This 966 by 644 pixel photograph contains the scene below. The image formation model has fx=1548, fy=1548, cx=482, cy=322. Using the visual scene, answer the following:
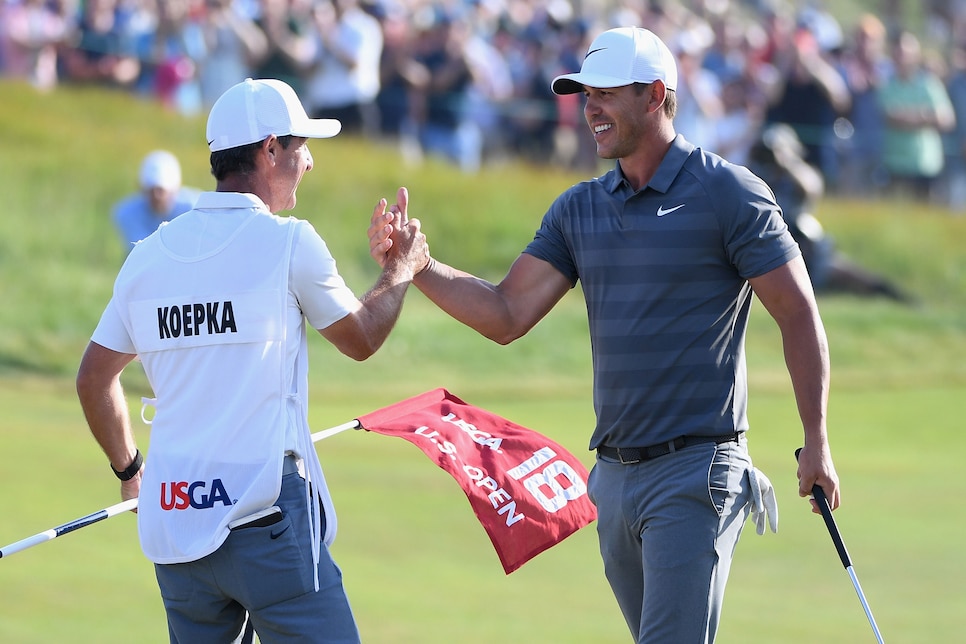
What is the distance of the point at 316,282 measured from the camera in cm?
415

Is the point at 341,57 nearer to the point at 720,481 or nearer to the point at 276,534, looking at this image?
the point at 720,481

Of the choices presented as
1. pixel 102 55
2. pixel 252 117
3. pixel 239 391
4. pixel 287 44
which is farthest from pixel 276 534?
pixel 102 55

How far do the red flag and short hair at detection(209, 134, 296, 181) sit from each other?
1.25 meters

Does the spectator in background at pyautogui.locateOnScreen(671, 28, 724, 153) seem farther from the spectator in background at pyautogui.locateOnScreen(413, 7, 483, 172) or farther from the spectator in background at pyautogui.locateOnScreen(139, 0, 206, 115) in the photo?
the spectator in background at pyautogui.locateOnScreen(139, 0, 206, 115)

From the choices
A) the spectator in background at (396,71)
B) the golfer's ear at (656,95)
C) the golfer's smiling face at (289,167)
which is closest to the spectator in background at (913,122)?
the spectator in background at (396,71)

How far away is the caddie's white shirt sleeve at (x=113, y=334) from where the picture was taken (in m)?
4.30

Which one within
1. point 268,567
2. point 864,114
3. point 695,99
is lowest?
point 268,567

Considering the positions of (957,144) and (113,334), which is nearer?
(113,334)

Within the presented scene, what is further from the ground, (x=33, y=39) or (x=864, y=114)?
(x=33, y=39)

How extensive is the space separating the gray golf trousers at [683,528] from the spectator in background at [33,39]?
46.7 ft

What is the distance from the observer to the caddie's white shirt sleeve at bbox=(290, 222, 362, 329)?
4137mm

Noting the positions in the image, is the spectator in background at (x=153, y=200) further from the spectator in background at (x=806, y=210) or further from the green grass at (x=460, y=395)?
the spectator in background at (x=806, y=210)

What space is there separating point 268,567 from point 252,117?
1224mm

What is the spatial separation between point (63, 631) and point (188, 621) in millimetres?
2899
